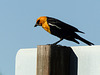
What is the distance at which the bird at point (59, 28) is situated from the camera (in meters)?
4.22

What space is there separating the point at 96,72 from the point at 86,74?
120 mm

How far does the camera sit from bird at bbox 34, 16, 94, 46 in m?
4.22

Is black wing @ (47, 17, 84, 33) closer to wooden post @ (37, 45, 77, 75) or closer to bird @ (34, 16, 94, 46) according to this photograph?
bird @ (34, 16, 94, 46)

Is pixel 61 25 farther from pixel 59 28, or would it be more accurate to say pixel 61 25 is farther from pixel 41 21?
pixel 41 21

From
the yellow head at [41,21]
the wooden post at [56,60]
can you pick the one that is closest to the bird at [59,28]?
the yellow head at [41,21]

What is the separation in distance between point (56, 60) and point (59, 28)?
188 centimetres

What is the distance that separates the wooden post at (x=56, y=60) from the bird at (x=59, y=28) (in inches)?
50.5

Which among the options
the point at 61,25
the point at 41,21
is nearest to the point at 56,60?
the point at 61,25

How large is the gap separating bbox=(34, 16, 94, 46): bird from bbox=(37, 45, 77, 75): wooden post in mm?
1283

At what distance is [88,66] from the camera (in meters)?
2.50

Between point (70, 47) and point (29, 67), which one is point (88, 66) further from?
point (29, 67)

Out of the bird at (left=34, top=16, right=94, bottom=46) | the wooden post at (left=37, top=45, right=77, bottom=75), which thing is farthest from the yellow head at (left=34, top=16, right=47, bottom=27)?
the wooden post at (left=37, top=45, right=77, bottom=75)

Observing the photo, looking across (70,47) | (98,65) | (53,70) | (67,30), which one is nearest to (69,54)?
(70,47)

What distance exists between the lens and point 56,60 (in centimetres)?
267
